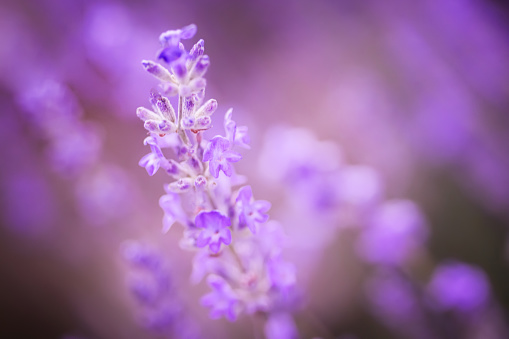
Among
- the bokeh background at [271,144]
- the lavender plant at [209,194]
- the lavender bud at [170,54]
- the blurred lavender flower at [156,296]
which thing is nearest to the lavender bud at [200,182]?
the lavender plant at [209,194]

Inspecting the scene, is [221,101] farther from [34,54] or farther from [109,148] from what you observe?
[34,54]

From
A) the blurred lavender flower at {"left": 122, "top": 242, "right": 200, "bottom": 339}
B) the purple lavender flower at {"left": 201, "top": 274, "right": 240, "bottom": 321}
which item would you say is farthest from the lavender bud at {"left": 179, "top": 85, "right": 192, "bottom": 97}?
the blurred lavender flower at {"left": 122, "top": 242, "right": 200, "bottom": 339}

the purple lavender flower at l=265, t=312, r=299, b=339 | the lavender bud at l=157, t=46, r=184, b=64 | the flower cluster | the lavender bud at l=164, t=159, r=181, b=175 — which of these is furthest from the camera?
the flower cluster

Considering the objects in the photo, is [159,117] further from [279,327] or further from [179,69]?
[279,327]

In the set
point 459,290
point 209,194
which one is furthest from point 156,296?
point 459,290

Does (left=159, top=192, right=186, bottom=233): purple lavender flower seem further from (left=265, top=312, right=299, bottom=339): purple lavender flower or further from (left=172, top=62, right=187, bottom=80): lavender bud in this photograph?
(left=265, top=312, right=299, bottom=339): purple lavender flower

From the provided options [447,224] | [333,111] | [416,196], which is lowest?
[447,224]

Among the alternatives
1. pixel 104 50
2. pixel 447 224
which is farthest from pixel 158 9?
pixel 447 224
